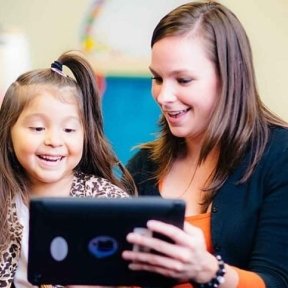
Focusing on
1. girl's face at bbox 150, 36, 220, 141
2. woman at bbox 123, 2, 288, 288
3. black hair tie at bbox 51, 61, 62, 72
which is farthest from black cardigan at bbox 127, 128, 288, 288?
black hair tie at bbox 51, 61, 62, 72

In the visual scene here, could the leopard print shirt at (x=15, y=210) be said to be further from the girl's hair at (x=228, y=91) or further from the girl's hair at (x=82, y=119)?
the girl's hair at (x=228, y=91)

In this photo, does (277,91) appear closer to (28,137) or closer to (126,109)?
(126,109)

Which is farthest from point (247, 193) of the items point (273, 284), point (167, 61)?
point (167, 61)

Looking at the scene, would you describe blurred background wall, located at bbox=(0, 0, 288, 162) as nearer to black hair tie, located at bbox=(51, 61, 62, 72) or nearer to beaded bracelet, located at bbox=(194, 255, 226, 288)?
black hair tie, located at bbox=(51, 61, 62, 72)

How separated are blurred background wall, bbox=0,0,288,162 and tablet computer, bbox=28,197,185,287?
123 centimetres

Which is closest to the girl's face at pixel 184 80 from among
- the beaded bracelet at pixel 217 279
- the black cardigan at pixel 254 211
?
the black cardigan at pixel 254 211

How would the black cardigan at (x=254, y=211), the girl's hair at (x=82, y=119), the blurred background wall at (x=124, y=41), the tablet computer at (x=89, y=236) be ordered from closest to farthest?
the tablet computer at (x=89, y=236) → the black cardigan at (x=254, y=211) → the girl's hair at (x=82, y=119) → the blurred background wall at (x=124, y=41)

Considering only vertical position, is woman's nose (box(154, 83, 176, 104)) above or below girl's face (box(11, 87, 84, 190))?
above

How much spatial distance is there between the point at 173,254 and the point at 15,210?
0.48 m

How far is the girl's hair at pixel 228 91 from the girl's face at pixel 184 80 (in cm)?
2

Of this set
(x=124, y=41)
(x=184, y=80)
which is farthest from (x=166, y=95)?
(x=124, y=41)

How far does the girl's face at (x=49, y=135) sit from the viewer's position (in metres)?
1.08

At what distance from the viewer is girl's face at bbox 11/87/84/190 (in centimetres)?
108

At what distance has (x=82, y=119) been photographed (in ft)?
3.78
